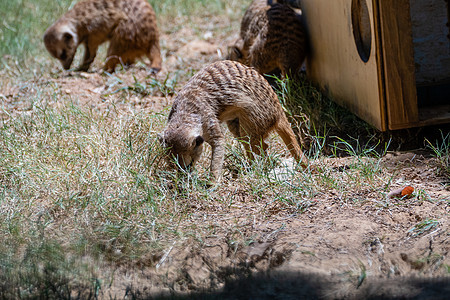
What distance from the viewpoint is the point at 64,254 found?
2.62 meters

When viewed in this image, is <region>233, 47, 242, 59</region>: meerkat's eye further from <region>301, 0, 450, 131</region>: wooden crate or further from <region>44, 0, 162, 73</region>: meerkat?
<region>44, 0, 162, 73</region>: meerkat

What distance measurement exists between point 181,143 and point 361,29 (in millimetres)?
1601

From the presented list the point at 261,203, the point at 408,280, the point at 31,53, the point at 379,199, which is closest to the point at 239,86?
the point at 261,203

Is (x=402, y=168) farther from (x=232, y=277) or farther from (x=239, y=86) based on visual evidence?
(x=232, y=277)

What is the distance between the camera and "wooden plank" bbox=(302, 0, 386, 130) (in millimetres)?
3719

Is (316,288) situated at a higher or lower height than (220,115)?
lower

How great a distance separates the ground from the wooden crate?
382 mm

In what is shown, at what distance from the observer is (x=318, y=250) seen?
2680mm

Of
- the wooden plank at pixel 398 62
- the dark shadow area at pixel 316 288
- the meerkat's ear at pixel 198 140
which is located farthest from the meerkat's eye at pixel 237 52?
the dark shadow area at pixel 316 288

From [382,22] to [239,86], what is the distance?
95 cm

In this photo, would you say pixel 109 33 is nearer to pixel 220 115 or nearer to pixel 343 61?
pixel 343 61

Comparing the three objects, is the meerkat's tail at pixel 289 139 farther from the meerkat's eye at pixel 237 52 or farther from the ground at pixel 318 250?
the meerkat's eye at pixel 237 52

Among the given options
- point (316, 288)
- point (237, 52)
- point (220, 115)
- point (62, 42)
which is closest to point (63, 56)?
point (62, 42)

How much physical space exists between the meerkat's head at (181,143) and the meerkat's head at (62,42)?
11.3ft
